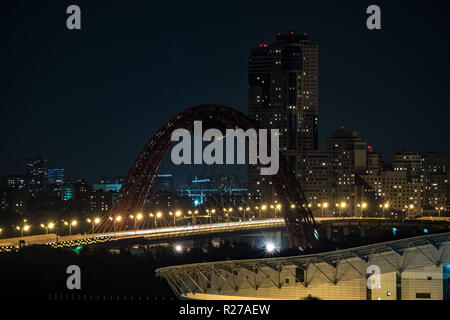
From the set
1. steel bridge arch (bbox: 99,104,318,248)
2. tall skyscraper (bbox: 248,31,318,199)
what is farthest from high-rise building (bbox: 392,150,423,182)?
steel bridge arch (bbox: 99,104,318,248)

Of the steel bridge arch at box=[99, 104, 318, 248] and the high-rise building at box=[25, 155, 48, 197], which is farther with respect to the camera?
the high-rise building at box=[25, 155, 48, 197]


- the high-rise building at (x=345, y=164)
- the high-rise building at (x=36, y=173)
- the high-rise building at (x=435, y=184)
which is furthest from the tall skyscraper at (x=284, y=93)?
the high-rise building at (x=36, y=173)

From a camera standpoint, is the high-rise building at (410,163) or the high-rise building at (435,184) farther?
the high-rise building at (410,163)

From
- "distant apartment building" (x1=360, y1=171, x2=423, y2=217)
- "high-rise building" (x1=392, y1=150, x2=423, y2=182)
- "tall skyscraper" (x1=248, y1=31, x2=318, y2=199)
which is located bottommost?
"distant apartment building" (x1=360, y1=171, x2=423, y2=217)

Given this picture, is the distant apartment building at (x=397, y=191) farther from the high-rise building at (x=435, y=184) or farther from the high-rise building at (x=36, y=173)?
the high-rise building at (x=36, y=173)

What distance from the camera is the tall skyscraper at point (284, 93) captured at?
156m

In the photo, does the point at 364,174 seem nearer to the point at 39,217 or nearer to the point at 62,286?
the point at 39,217

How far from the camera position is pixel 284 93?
523ft

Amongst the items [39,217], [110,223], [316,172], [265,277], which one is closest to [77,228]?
[110,223]

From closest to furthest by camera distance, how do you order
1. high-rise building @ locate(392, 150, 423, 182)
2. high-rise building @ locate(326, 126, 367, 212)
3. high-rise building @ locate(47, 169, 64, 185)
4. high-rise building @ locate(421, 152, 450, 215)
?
high-rise building @ locate(326, 126, 367, 212)
high-rise building @ locate(421, 152, 450, 215)
high-rise building @ locate(392, 150, 423, 182)
high-rise building @ locate(47, 169, 64, 185)

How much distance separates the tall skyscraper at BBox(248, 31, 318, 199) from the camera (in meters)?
156

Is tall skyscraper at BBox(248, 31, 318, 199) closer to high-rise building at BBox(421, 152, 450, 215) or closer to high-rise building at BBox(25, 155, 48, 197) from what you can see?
high-rise building at BBox(421, 152, 450, 215)

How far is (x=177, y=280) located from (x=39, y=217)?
53116 millimetres

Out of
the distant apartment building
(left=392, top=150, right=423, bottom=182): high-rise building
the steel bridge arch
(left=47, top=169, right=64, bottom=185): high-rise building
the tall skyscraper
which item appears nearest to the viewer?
the steel bridge arch
